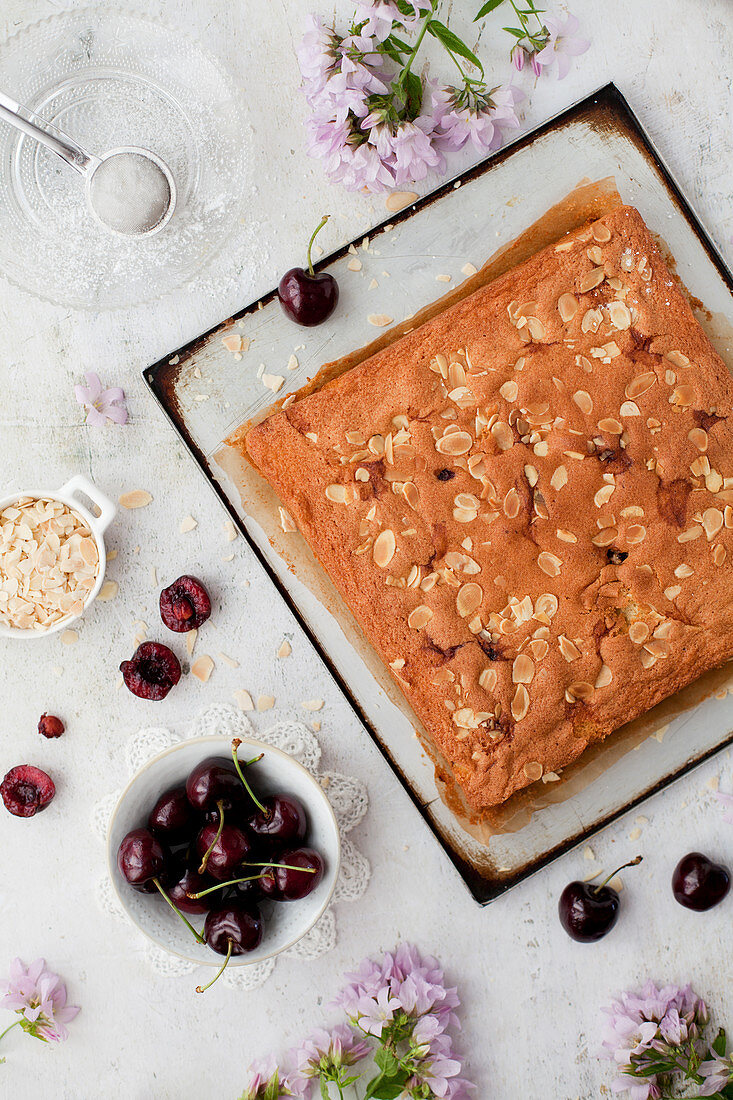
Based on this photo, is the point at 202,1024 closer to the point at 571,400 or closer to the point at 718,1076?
the point at 718,1076

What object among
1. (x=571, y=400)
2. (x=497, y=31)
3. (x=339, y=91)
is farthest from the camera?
(x=497, y=31)

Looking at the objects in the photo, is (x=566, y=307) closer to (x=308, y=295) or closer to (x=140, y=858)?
(x=308, y=295)

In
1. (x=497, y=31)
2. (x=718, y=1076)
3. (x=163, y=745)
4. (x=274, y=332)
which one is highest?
(x=497, y=31)

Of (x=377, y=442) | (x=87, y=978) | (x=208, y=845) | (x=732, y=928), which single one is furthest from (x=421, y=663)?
(x=87, y=978)

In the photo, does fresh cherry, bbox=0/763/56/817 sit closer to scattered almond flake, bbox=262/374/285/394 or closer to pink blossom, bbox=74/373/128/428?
pink blossom, bbox=74/373/128/428

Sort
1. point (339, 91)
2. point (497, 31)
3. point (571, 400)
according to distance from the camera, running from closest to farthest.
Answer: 1. point (571, 400)
2. point (339, 91)
3. point (497, 31)

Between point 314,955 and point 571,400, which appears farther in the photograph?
point 314,955

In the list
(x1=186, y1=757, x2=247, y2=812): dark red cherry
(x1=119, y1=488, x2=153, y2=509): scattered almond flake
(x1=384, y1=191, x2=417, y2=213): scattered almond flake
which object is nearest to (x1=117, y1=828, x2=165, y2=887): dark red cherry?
(x1=186, y1=757, x2=247, y2=812): dark red cherry
